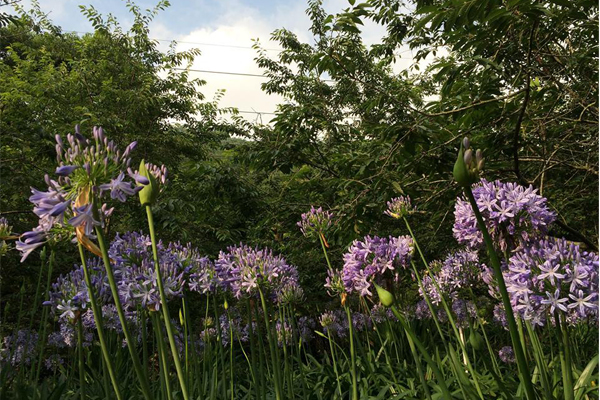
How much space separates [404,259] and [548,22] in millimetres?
2501

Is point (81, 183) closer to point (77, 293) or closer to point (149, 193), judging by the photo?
point (149, 193)

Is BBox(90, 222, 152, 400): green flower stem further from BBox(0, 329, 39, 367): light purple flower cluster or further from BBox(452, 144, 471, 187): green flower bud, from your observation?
BBox(0, 329, 39, 367): light purple flower cluster

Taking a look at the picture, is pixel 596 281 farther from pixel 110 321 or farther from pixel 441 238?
pixel 441 238

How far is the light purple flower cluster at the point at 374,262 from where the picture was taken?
2525 millimetres

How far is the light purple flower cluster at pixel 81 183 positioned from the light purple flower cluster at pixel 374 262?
1673mm

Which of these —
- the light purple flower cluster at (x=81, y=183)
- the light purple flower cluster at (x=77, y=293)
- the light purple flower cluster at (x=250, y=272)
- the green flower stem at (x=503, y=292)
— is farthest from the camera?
the light purple flower cluster at (x=250, y=272)

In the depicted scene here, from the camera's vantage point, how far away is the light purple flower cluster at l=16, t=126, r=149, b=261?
1.04 metres

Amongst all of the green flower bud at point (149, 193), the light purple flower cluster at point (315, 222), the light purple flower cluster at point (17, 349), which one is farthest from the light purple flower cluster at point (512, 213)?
the light purple flower cluster at point (17, 349)

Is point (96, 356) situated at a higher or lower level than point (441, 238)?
lower

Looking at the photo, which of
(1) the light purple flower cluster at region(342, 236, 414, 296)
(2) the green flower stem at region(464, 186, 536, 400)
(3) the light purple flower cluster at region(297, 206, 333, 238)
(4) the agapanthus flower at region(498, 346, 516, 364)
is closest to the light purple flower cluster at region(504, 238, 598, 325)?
(2) the green flower stem at region(464, 186, 536, 400)

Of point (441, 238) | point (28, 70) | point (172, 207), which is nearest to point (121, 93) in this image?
point (28, 70)

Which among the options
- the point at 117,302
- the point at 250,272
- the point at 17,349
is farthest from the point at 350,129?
the point at 117,302

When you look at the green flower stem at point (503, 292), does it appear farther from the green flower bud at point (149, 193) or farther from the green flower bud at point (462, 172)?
the green flower bud at point (149, 193)

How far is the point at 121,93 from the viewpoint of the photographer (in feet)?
24.0
